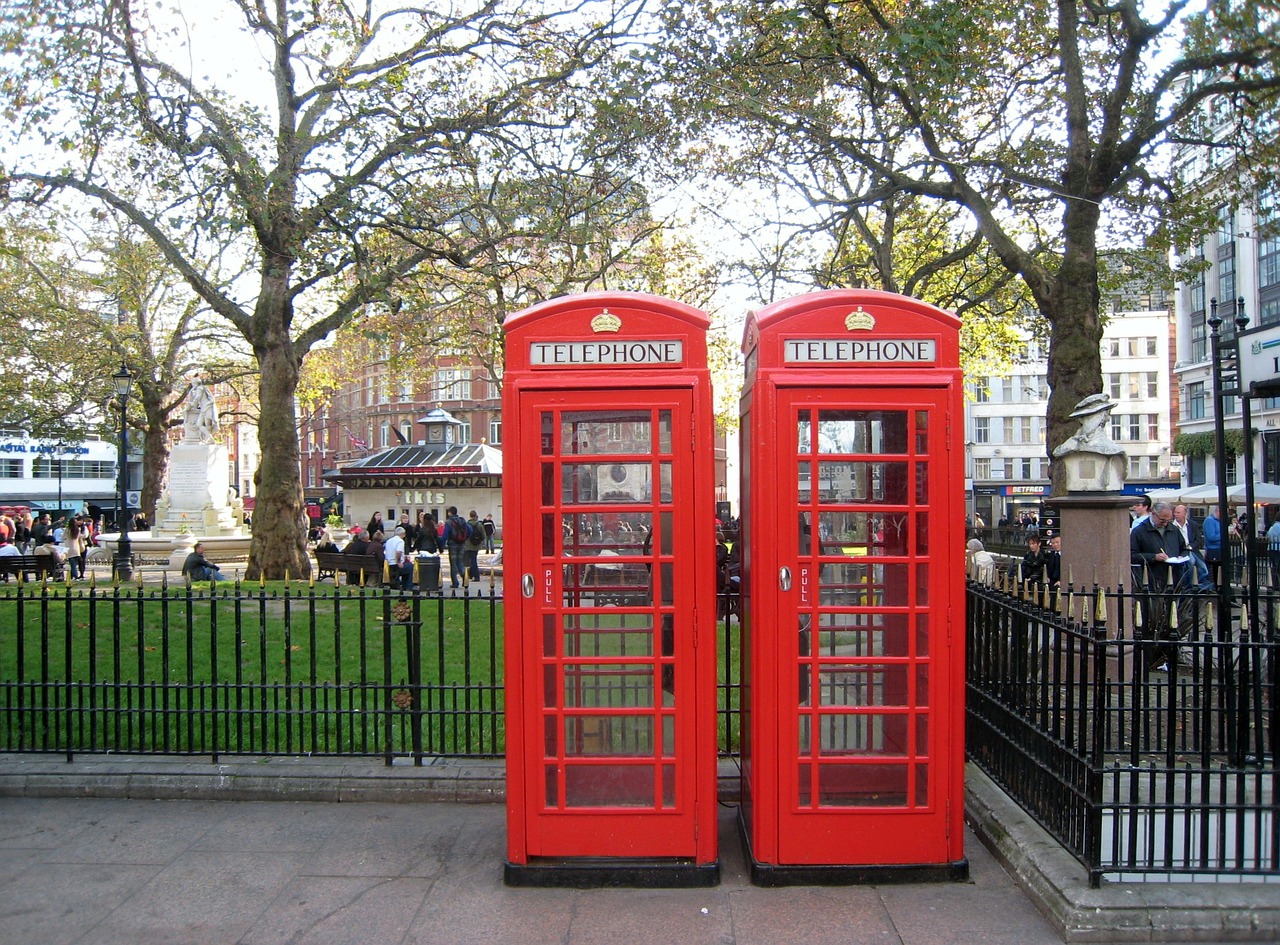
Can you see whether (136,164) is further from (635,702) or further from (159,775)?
(635,702)

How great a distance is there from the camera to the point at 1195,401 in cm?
4975

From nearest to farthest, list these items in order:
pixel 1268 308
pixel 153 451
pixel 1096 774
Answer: pixel 1096 774 → pixel 153 451 → pixel 1268 308

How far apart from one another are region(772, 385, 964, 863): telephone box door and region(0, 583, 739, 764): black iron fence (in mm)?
1062

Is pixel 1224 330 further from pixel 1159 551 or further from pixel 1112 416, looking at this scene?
pixel 1112 416

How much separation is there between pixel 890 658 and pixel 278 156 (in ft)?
39.1

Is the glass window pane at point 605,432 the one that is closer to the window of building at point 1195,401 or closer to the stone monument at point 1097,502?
the stone monument at point 1097,502

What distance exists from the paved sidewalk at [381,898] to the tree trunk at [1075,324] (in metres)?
8.47

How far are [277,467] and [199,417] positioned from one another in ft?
39.5

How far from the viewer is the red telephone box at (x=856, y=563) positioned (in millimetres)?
4523

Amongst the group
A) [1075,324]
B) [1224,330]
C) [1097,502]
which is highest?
[1224,330]

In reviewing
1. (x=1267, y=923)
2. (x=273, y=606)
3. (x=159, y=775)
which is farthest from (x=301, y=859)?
(x=273, y=606)

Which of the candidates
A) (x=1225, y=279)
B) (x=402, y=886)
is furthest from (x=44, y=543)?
(x=1225, y=279)

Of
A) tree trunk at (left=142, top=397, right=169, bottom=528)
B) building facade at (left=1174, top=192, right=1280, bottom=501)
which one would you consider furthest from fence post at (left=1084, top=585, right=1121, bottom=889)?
tree trunk at (left=142, top=397, right=169, bottom=528)

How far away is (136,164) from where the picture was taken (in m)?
12.2
